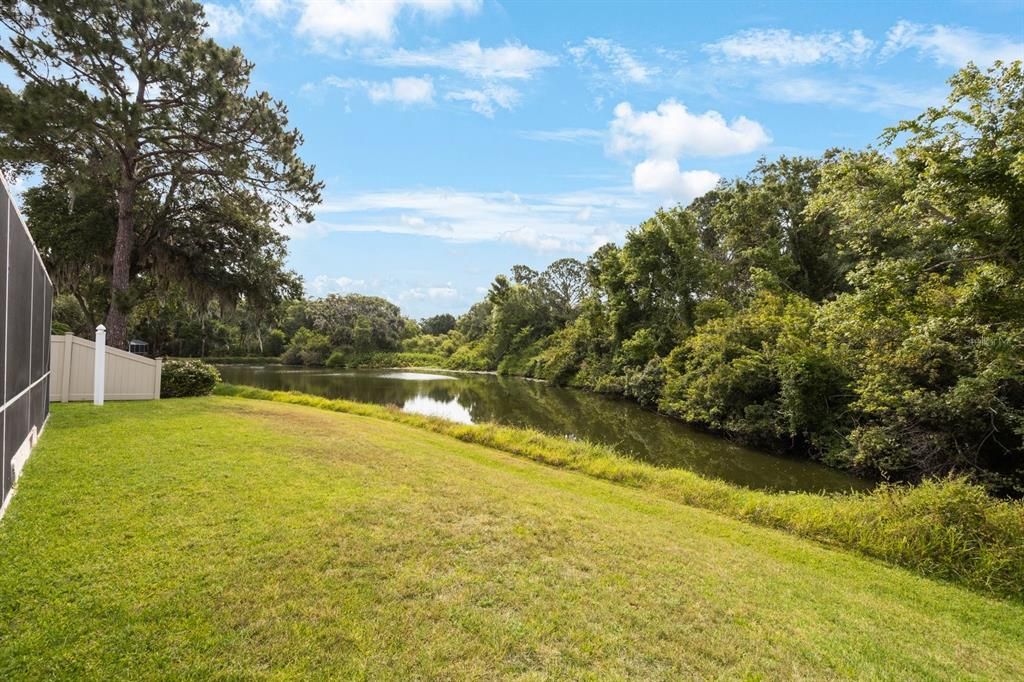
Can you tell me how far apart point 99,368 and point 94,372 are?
1.42 ft

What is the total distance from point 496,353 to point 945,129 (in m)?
45.4

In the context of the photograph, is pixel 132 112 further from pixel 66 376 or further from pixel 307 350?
pixel 307 350

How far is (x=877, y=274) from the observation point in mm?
8711

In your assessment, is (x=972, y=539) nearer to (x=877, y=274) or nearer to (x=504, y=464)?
(x=877, y=274)

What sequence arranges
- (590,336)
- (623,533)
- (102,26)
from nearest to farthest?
1. (623,533)
2. (102,26)
3. (590,336)

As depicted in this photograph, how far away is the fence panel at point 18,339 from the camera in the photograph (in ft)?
13.6

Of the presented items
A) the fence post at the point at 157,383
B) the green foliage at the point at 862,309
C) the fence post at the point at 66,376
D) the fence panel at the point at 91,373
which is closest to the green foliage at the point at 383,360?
the green foliage at the point at 862,309

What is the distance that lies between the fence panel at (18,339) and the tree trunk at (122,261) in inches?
300

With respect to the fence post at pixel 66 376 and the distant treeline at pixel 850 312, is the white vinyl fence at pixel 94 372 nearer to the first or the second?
the fence post at pixel 66 376

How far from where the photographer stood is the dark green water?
13422mm

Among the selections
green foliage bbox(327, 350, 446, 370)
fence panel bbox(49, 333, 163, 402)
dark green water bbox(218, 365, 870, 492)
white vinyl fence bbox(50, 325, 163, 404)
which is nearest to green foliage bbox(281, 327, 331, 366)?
green foliage bbox(327, 350, 446, 370)

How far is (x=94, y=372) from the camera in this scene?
10914mm

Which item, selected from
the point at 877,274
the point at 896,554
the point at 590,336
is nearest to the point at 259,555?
the point at 896,554

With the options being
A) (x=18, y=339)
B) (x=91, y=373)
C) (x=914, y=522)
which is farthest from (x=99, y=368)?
(x=914, y=522)
